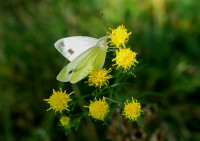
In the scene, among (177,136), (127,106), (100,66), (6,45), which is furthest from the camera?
(6,45)

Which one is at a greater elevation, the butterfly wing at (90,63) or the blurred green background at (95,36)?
the blurred green background at (95,36)

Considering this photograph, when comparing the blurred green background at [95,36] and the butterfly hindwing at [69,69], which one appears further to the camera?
the blurred green background at [95,36]

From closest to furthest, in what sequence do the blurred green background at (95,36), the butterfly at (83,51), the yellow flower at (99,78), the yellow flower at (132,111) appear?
1. the yellow flower at (132,111)
2. the yellow flower at (99,78)
3. the butterfly at (83,51)
4. the blurred green background at (95,36)

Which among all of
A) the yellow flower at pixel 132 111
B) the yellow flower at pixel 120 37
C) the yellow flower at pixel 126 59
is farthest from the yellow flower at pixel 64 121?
the yellow flower at pixel 120 37

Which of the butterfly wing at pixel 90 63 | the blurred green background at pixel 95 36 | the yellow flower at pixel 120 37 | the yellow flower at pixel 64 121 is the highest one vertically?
the blurred green background at pixel 95 36

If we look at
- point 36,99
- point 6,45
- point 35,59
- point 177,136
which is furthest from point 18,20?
point 177,136

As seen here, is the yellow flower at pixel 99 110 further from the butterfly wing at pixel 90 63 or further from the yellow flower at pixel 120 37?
the yellow flower at pixel 120 37

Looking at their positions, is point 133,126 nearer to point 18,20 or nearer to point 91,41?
point 91,41

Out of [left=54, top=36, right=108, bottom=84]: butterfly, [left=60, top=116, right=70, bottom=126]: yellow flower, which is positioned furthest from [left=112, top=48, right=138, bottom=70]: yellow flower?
[left=60, top=116, right=70, bottom=126]: yellow flower
